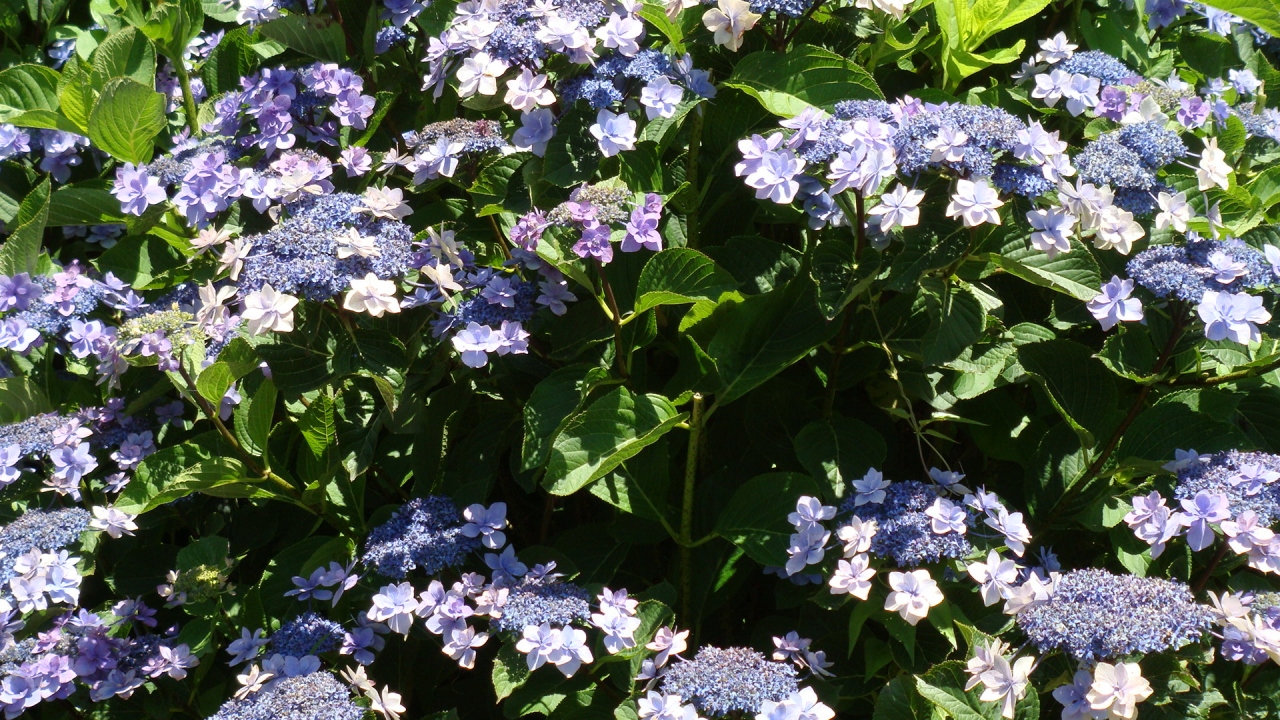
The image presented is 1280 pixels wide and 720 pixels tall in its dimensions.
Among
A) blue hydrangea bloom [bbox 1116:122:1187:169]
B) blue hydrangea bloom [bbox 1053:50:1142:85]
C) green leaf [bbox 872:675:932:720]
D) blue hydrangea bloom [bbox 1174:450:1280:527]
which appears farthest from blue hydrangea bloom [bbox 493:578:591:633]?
blue hydrangea bloom [bbox 1053:50:1142:85]

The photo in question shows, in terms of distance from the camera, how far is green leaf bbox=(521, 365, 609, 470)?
180cm

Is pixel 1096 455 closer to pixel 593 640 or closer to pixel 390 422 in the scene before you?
pixel 593 640

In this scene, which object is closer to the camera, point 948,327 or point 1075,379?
point 948,327

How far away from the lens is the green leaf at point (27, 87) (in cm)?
238

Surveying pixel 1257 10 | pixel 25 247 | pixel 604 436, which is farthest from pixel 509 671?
pixel 1257 10

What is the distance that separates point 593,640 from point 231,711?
0.57 meters

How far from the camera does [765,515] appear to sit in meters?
1.88

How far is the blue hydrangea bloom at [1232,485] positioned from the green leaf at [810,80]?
0.78m

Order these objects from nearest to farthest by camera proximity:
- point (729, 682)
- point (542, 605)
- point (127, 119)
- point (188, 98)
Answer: point (729, 682) → point (542, 605) → point (127, 119) → point (188, 98)

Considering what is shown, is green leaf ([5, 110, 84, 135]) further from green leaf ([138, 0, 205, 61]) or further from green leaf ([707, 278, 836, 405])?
green leaf ([707, 278, 836, 405])

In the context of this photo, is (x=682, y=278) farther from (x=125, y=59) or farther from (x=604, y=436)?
(x=125, y=59)

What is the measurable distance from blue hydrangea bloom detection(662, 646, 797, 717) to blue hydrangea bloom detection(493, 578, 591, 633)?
0.57ft

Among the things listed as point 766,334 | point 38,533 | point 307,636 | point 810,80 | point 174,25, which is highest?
point 810,80

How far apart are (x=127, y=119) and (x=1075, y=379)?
6.12 feet
